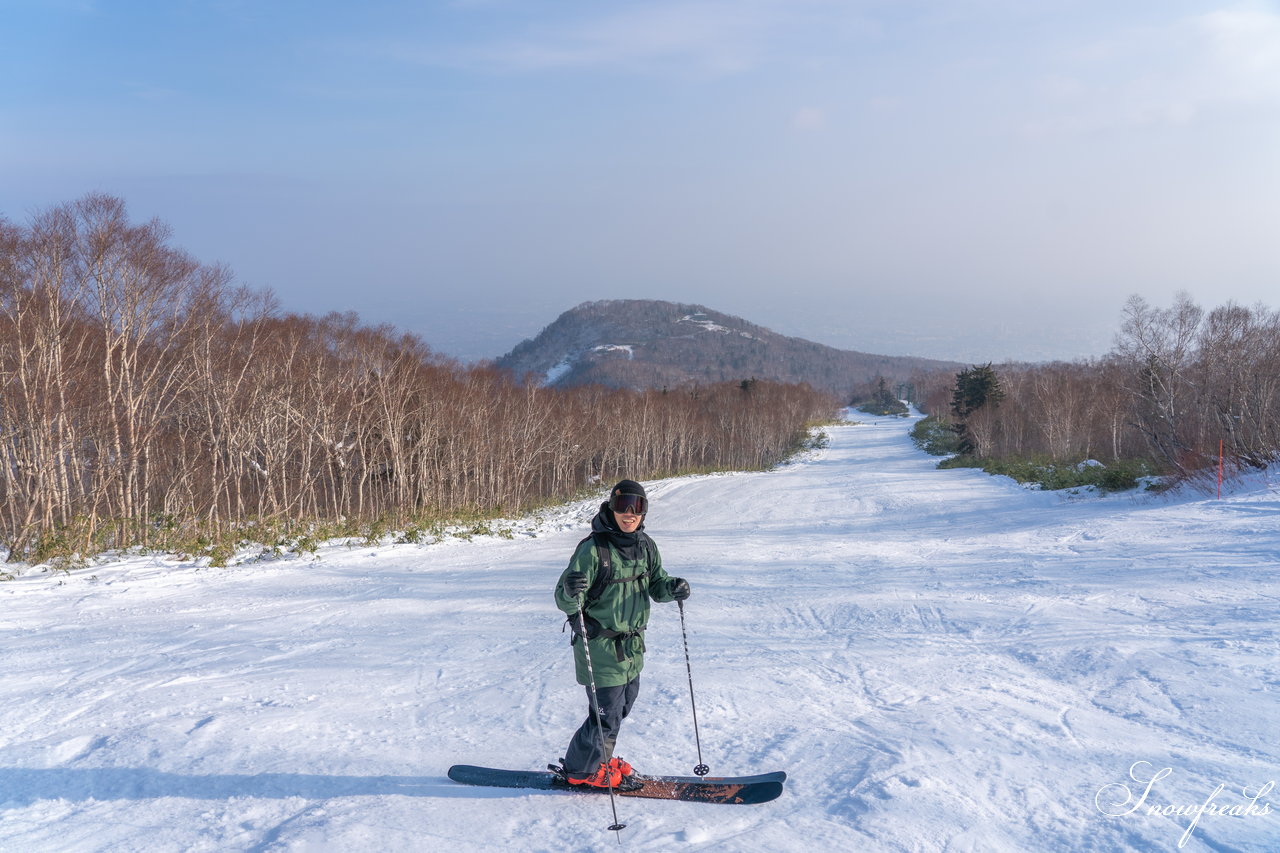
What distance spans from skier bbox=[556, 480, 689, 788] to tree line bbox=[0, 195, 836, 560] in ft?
37.4

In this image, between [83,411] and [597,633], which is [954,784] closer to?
[597,633]

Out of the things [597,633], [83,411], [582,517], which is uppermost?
[83,411]

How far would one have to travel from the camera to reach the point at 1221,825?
3.45 metres

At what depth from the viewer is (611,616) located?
3953mm

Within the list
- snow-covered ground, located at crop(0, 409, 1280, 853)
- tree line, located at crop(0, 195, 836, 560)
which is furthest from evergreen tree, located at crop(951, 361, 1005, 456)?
snow-covered ground, located at crop(0, 409, 1280, 853)

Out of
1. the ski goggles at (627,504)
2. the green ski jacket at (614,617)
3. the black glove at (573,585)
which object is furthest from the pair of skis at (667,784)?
the ski goggles at (627,504)

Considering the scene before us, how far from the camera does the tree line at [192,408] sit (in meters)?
13.5

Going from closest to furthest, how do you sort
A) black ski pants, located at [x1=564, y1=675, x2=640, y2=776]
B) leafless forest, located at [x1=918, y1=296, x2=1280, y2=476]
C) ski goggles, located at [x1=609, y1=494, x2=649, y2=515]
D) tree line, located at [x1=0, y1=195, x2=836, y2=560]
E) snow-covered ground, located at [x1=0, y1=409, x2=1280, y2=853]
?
snow-covered ground, located at [x1=0, y1=409, x2=1280, y2=853] → ski goggles, located at [x1=609, y1=494, x2=649, y2=515] → black ski pants, located at [x1=564, y1=675, x2=640, y2=776] → tree line, located at [x1=0, y1=195, x2=836, y2=560] → leafless forest, located at [x1=918, y1=296, x2=1280, y2=476]

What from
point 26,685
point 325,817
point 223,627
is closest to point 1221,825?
point 325,817

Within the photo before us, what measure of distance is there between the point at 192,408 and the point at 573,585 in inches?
989

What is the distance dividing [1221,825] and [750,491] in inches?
913

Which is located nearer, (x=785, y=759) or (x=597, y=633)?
(x=597, y=633)

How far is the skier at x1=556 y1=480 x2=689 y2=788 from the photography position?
3.93 m

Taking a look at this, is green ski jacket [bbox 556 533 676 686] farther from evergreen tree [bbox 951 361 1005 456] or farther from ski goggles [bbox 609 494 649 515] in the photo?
evergreen tree [bbox 951 361 1005 456]
